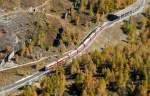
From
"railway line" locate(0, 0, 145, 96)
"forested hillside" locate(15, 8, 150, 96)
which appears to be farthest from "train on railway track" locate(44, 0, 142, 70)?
"forested hillside" locate(15, 8, 150, 96)

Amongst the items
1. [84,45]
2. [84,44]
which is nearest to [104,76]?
[84,45]

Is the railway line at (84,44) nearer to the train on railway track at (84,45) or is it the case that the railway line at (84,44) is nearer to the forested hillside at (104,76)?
the train on railway track at (84,45)

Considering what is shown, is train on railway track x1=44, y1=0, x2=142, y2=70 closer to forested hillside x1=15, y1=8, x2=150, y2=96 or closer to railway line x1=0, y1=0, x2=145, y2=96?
railway line x1=0, y1=0, x2=145, y2=96

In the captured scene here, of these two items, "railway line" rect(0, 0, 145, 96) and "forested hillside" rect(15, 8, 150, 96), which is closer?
"forested hillside" rect(15, 8, 150, 96)

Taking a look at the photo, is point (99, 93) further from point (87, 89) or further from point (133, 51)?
point (133, 51)

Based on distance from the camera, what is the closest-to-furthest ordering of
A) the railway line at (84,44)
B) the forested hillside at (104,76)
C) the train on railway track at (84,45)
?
the forested hillside at (104,76), the railway line at (84,44), the train on railway track at (84,45)

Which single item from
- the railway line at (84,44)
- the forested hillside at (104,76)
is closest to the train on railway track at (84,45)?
the railway line at (84,44)

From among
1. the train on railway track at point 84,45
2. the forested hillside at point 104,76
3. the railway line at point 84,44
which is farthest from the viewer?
the train on railway track at point 84,45
